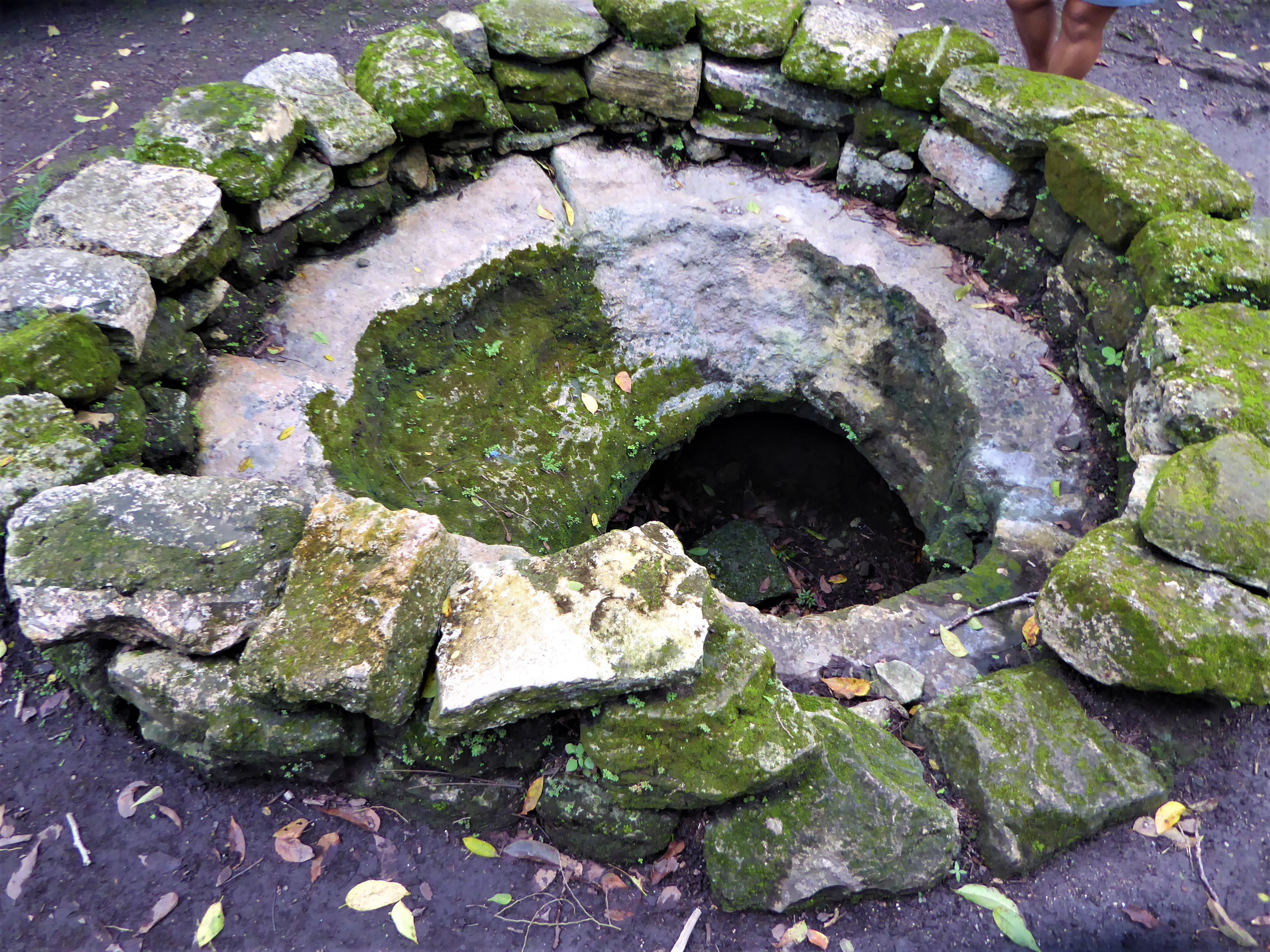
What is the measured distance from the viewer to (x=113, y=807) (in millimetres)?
2449

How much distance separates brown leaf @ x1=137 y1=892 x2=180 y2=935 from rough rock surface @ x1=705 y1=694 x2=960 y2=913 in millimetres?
1608

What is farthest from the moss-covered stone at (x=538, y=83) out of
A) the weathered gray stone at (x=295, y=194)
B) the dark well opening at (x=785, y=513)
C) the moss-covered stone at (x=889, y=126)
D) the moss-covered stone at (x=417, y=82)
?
the dark well opening at (x=785, y=513)

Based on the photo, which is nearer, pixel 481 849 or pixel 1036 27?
pixel 481 849

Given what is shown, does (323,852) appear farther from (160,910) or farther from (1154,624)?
(1154,624)

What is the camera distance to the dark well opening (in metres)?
5.43

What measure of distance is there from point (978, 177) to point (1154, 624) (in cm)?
275

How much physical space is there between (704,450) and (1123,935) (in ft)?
13.4

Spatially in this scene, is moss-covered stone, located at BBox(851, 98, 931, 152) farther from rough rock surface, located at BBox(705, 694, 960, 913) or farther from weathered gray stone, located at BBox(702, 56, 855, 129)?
rough rock surface, located at BBox(705, 694, 960, 913)

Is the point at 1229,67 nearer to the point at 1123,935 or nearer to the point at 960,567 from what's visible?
the point at 960,567

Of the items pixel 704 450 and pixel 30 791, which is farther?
pixel 704 450

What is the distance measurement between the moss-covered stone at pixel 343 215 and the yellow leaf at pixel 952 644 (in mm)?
3462

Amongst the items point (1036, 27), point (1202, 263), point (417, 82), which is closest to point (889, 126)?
point (1036, 27)

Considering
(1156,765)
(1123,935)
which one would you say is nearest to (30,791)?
(1123,935)

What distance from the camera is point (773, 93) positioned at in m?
4.66
